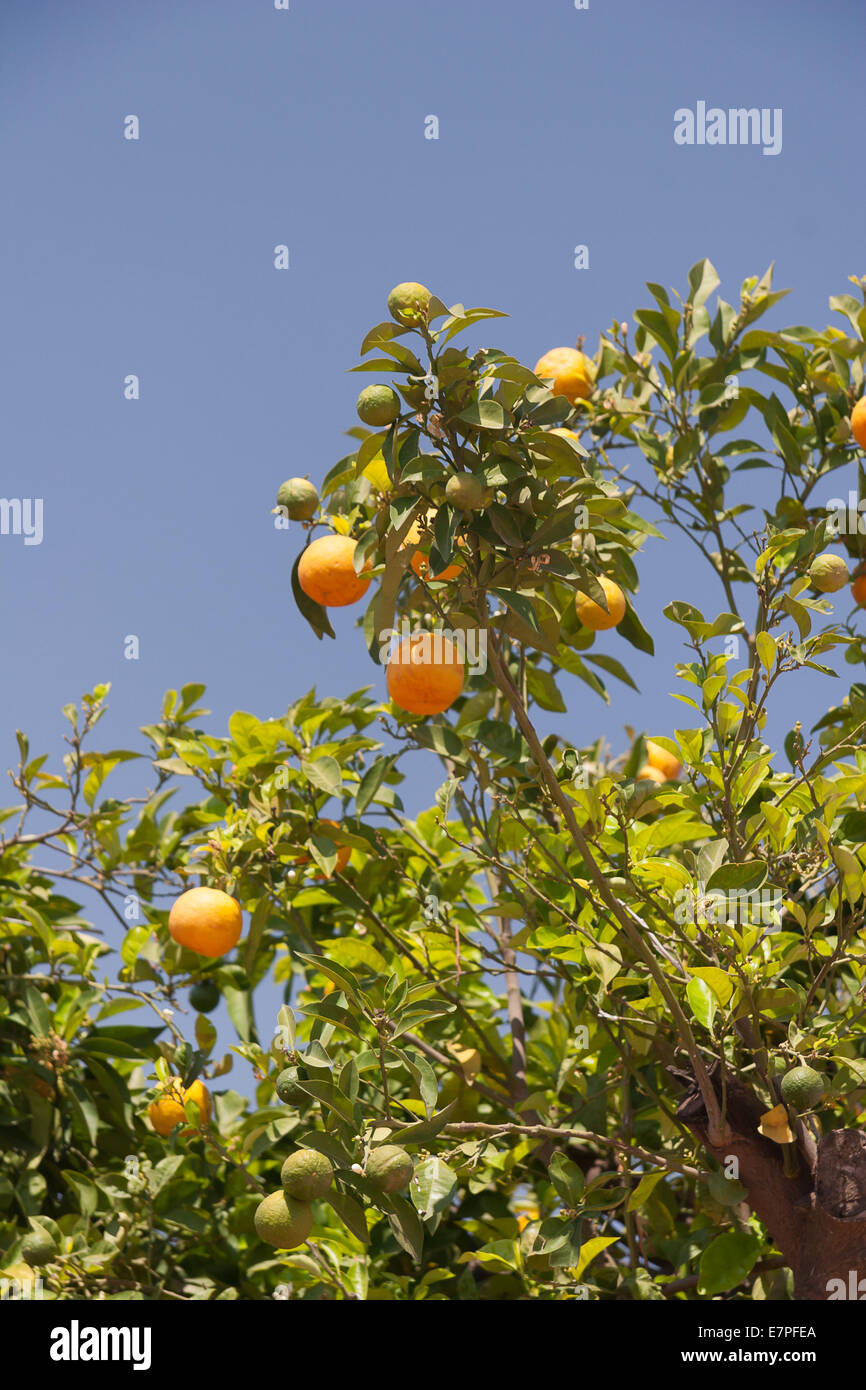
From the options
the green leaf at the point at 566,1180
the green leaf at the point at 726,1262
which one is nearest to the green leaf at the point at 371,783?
the green leaf at the point at 566,1180

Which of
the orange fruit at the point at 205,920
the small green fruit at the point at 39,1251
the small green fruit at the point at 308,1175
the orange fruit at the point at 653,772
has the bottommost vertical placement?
the small green fruit at the point at 39,1251

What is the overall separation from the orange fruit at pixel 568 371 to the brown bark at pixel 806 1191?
1.40 meters

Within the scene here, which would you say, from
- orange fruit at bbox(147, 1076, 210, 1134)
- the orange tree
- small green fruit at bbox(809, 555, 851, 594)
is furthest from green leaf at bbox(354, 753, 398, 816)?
small green fruit at bbox(809, 555, 851, 594)

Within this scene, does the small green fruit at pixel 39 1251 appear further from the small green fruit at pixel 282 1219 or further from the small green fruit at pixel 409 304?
the small green fruit at pixel 409 304

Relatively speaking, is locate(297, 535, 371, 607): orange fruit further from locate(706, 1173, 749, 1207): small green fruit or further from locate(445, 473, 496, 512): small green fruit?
locate(706, 1173, 749, 1207): small green fruit

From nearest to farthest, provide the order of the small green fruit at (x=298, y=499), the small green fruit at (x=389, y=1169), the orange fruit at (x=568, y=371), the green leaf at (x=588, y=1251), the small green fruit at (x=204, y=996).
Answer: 1. the small green fruit at (x=389, y=1169)
2. the green leaf at (x=588, y=1251)
3. the small green fruit at (x=298, y=499)
4. the orange fruit at (x=568, y=371)
5. the small green fruit at (x=204, y=996)

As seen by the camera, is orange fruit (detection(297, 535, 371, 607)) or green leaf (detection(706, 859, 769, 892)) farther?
orange fruit (detection(297, 535, 371, 607))

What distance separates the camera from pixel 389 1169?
4.73 feet

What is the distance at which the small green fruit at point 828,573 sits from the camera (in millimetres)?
1961

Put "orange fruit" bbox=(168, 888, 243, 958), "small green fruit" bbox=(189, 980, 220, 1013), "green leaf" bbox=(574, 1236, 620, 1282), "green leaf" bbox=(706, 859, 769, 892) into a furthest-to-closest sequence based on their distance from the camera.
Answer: "small green fruit" bbox=(189, 980, 220, 1013), "orange fruit" bbox=(168, 888, 243, 958), "green leaf" bbox=(574, 1236, 620, 1282), "green leaf" bbox=(706, 859, 769, 892)

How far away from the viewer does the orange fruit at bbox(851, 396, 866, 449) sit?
227 centimetres
